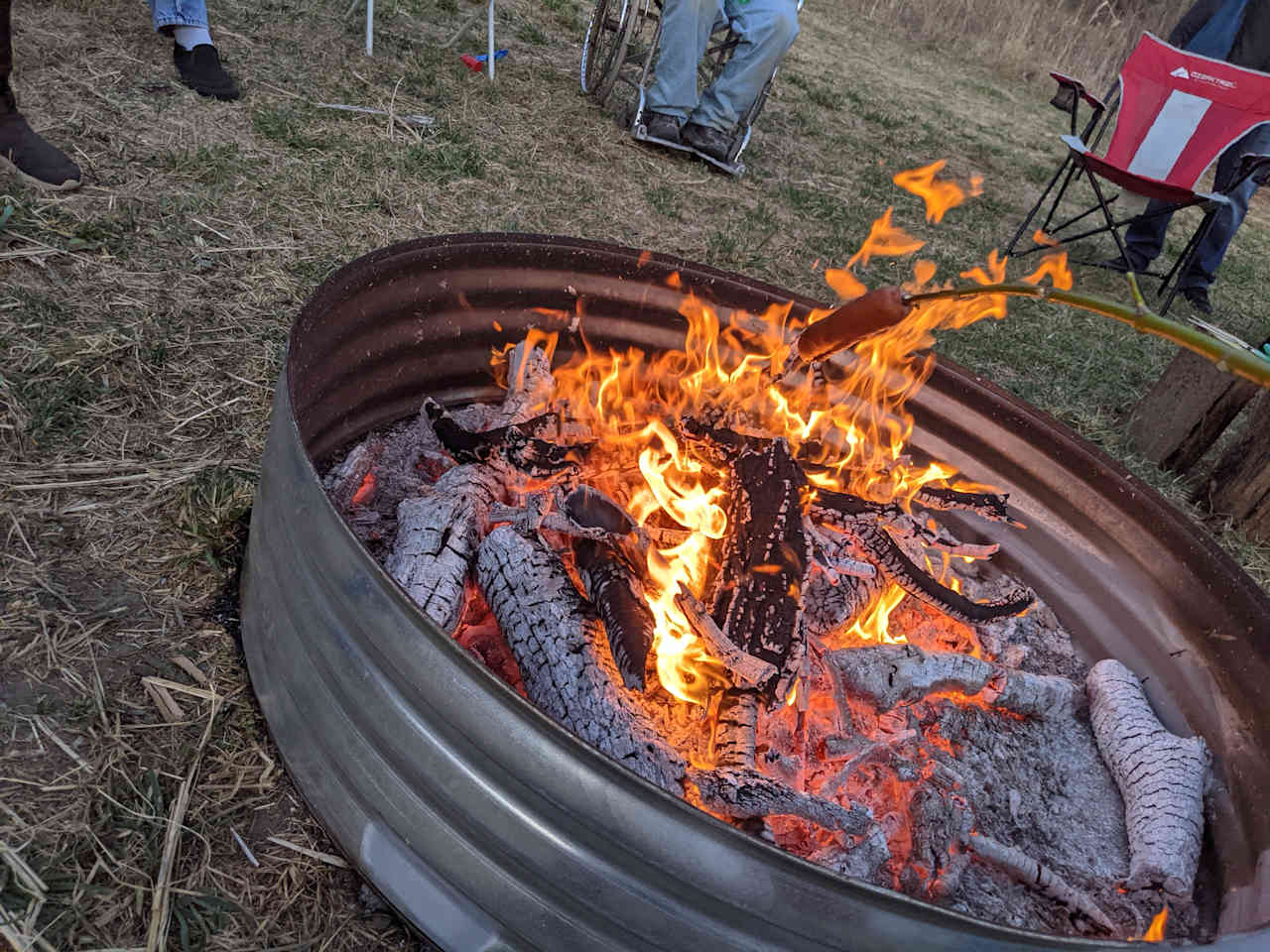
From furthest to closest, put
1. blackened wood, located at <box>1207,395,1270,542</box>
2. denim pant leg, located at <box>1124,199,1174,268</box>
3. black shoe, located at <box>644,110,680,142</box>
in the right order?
denim pant leg, located at <box>1124,199,1174,268</box> → black shoe, located at <box>644,110,680,142</box> → blackened wood, located at <box>1207,395,1270,542</box>

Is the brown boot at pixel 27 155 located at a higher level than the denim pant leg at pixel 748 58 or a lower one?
lower

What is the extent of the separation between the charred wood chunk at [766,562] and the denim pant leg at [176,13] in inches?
146

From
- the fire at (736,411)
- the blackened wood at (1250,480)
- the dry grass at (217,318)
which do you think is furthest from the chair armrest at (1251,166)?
the fire at (736,411)

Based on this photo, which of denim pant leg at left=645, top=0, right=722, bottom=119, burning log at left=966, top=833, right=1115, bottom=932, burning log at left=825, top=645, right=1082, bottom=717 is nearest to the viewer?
burning log at left=966, top=833, right=1115, bottom=932

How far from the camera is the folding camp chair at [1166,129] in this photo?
16.6ft

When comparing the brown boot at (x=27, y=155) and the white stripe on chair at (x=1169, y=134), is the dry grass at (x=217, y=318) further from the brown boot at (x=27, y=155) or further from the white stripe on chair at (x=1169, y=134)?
the white stripe on chair at (x=1169, y=134)

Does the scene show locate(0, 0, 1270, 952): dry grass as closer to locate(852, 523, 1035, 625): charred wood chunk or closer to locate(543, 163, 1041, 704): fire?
locate(543, 163, 1041, 704): fire

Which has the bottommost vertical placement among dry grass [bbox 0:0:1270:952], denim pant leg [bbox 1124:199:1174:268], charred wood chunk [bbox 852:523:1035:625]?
dry grass [bbox 0:0:1270:952]

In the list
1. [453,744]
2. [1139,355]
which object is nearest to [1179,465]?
[1139,355]

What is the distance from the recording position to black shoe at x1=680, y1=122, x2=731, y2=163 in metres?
5.21

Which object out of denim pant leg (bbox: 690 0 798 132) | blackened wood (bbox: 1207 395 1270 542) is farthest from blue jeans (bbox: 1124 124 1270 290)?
denim pant leg (bbox: 690 0 798 132)

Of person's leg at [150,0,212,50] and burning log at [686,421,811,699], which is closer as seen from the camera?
burning log at [686,421,811,699]

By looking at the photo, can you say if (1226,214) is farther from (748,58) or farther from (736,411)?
(736,411)

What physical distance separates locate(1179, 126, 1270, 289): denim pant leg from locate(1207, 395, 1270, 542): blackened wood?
2.45m
